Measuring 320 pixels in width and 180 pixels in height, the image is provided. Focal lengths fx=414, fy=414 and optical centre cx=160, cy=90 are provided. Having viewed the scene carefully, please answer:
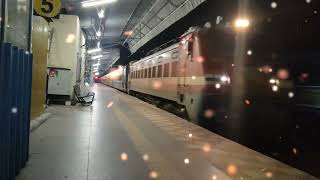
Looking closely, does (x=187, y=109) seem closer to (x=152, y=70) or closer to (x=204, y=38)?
(x=204, y=38)

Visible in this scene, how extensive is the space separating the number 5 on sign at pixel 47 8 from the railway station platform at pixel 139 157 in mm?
3242

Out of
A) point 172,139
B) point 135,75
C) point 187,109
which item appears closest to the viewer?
point 172,139

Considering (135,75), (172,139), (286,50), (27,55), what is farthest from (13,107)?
(135,75)

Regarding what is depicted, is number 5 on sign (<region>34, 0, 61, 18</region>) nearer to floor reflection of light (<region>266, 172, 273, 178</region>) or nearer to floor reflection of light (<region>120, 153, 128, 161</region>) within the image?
floor reflection of light (<region>120, 153, 128, 161</region>)

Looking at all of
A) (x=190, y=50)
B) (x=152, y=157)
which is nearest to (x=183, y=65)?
(x=190, y=50)

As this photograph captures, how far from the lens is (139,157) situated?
23.2 feet

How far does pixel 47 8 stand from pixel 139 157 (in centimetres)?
664

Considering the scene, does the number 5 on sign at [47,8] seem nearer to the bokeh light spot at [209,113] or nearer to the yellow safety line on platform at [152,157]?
the yellow safety line on platform at [152,157]

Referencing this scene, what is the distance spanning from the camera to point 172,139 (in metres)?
9.28

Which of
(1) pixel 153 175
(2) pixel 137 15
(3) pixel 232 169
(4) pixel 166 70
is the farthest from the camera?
(2) pixel 137 15

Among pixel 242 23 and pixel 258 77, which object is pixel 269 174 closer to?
pixel 258 77

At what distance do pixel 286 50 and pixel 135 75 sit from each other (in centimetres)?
1739

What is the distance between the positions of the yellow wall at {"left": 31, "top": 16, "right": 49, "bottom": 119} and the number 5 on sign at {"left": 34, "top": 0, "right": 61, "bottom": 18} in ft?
1.63

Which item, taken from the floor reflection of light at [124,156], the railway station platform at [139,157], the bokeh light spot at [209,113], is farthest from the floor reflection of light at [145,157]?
the bokeh light spot at [209,113]
